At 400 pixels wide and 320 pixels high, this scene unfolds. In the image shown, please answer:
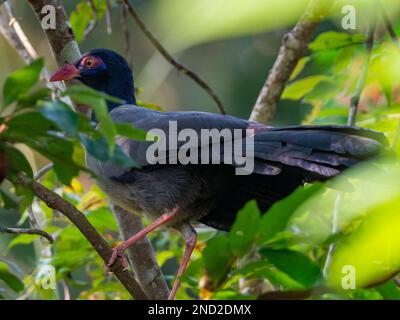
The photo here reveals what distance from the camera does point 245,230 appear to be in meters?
1.10

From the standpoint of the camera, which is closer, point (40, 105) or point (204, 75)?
point (40, 105)

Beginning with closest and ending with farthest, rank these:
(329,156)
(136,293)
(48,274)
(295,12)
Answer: (295,12) → (329,156) → (136,293) → (48,274)

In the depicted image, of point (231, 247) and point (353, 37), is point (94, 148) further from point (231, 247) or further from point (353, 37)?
point (353, 37)

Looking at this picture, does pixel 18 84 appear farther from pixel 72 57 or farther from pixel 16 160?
pixel 72 57

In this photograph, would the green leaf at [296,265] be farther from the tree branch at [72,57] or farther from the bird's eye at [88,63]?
the bird's eye at [88,63]

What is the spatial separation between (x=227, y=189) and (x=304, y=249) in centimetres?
63

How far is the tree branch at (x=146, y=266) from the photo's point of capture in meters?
4.08

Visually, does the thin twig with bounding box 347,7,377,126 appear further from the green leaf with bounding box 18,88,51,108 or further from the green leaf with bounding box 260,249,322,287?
the green leaf with bounding box 18,88,51,108

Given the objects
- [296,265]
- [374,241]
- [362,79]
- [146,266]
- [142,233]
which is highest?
[374,241]

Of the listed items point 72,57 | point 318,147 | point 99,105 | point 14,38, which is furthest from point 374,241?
point 14,38

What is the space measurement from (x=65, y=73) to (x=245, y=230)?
3513 millimetres

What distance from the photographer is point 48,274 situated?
3525 mm

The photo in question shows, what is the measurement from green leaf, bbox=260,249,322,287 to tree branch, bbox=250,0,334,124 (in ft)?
12.3
